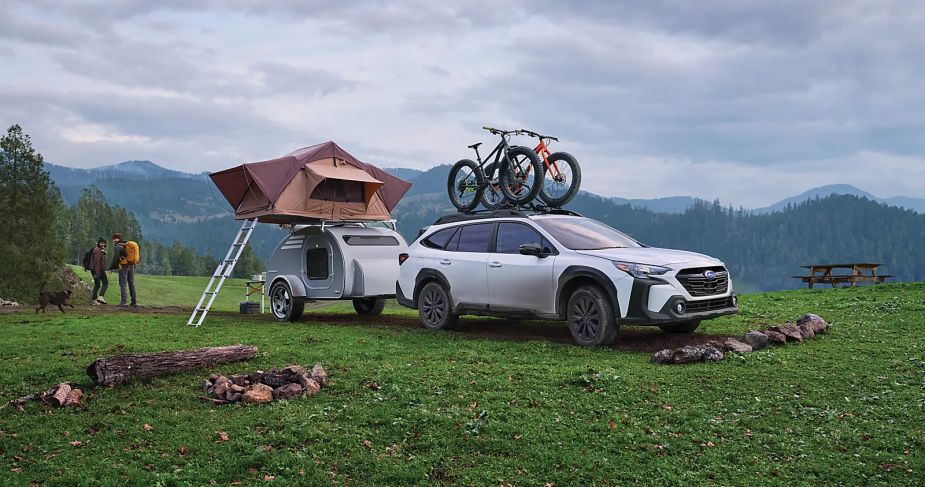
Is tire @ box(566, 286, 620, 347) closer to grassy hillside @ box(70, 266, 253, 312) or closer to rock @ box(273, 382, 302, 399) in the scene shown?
rock @ box(273, 382, 302, 399)

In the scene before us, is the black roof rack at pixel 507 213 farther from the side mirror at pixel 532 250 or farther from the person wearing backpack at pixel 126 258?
the person wearing backpack at pixel 126 258

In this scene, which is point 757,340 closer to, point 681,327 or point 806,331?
point 806,331

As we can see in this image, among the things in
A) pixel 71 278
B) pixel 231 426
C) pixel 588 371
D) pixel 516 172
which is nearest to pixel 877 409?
pixel 588 371

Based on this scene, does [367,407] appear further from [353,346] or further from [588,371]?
[353,346]

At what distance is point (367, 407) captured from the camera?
758 cm

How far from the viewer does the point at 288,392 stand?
806cm

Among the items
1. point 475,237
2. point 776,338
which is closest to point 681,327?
point 776,338

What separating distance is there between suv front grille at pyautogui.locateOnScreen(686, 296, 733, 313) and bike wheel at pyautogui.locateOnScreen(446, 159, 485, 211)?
18.8 feet

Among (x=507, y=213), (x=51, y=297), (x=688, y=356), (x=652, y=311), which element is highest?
(x=507, y=213)

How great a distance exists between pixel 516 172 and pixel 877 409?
8.34 meters

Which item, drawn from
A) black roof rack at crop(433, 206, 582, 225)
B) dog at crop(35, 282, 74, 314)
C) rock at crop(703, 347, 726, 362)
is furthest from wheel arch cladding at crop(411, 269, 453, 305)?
dog at crop(35, 282, 74, 314)

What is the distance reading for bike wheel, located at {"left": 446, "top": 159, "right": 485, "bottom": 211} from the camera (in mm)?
14977

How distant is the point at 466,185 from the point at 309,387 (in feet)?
25.8

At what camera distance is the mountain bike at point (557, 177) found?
45.5 ft
